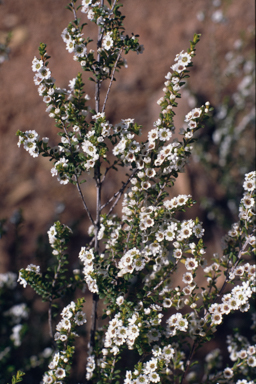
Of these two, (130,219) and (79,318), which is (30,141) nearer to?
(130,219)

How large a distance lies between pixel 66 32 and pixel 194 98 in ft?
14.0

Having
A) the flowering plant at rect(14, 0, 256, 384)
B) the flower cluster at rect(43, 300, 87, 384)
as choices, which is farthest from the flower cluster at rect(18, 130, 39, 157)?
the flower cluster at rect(43, 300, 87, 384)

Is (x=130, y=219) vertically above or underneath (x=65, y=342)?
above

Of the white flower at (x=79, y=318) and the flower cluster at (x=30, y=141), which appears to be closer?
the flower cluster at (x=30, y=141)

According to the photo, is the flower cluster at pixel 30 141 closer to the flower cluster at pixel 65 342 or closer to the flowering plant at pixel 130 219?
the flowering plant at pixel 130 219

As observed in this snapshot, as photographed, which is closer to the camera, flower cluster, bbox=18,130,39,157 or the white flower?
flower cluster, bbox=18,130,39,157

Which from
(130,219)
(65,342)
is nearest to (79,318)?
(65,342)

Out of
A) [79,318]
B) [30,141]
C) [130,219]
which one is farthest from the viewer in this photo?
[130,219]

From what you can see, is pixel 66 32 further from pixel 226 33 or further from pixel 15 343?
pixel 226 33

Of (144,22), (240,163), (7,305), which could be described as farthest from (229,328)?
(144,22)

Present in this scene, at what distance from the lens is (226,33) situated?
22.9ft

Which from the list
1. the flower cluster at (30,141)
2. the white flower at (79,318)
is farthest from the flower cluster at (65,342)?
the flower cluster at (30,141)

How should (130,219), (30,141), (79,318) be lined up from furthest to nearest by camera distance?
(130,219) → (79,318) → (30,141)

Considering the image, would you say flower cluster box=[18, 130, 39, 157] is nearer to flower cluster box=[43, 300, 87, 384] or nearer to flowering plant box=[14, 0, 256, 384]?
flowering plant box=[14, 0, 256, 384]
